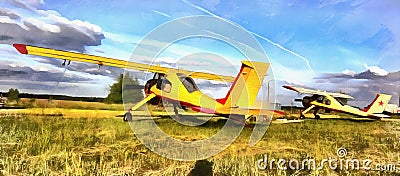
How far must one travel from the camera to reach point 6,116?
4.82m

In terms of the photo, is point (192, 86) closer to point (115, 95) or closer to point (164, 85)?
point (164, 85)

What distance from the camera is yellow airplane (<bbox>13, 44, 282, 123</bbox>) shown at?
15.2 ft

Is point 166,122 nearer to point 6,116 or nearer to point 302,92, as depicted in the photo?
point 6,116

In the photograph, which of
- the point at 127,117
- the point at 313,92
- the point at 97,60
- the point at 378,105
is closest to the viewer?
the point at 97,60

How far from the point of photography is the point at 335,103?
9969 millimetres

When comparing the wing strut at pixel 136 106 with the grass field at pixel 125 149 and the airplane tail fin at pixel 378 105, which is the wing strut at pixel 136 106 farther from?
the airplane tail fin at pixel 378 105

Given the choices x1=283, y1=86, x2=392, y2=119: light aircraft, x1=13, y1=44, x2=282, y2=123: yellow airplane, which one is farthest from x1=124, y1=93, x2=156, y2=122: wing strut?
x1=283, y1=86, x2=392, y2=119: light aircraft

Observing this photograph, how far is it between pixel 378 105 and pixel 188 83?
6044 millimetres

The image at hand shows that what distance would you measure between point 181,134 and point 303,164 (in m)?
1.70

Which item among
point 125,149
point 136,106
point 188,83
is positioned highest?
point 188,83

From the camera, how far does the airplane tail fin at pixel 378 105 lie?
28.6ft

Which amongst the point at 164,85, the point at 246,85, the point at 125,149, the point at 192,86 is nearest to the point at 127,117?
the point at 164,85

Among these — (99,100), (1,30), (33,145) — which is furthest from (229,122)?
(1,30)

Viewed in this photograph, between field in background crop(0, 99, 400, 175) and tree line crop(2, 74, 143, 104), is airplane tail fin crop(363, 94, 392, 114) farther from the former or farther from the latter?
tree line crop(2, 74, 143, 104)
